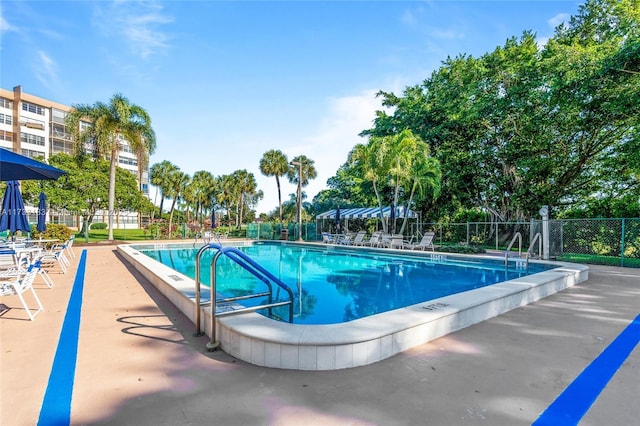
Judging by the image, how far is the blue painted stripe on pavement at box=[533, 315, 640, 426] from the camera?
229 cm

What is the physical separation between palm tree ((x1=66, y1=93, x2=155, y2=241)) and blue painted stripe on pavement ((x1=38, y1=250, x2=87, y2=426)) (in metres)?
18.7

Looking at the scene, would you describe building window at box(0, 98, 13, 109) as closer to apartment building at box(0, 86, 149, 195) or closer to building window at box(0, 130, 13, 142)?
apartment building at box(0, 86, 149, 195)

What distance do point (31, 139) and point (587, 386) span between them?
62.4 m

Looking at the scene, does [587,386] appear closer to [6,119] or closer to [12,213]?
[12,213]

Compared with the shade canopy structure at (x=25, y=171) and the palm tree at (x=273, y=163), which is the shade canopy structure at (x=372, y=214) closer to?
the palm tree at (x=273, y=163)

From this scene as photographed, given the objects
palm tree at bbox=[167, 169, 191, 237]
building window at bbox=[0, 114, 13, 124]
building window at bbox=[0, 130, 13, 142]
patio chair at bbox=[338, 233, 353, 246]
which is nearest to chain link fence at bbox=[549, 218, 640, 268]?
patio chair at bbox=[338, 233, 353, 246]

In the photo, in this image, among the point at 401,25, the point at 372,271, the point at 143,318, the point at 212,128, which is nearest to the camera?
the point at 143,318

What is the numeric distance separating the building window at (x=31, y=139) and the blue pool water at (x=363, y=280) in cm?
5064

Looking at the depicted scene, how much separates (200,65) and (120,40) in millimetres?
2755

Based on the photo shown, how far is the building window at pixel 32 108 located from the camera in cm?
4578

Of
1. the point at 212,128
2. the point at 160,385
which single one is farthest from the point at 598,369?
the point at 212,128

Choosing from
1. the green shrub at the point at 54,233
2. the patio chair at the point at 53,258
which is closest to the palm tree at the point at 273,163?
the green shrub at the point at 54,233

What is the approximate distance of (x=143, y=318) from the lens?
4.61m

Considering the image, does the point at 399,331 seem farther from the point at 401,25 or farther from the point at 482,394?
the point at 401,25
